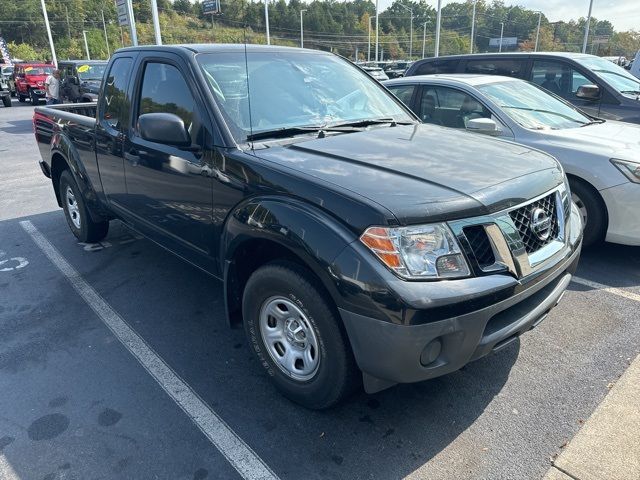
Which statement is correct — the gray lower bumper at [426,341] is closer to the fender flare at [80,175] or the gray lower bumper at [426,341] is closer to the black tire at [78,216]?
the fender flare at [80,175]

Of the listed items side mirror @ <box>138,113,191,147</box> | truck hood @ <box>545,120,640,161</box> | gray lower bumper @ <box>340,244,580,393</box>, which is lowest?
gray lower bumper @ <box>340,244,580,393</box>

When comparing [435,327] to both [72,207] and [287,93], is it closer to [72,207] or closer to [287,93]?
[287,93]

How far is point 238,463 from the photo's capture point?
92.0 inches

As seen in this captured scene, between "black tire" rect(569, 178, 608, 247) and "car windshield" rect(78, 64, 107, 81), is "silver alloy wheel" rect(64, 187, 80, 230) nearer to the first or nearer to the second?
"black tire" rect(569, 178, 608, 247)

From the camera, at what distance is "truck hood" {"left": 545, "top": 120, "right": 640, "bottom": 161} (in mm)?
4332

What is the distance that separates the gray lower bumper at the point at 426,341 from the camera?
2067mm

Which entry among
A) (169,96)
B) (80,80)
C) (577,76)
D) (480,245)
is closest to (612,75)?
(577,76)

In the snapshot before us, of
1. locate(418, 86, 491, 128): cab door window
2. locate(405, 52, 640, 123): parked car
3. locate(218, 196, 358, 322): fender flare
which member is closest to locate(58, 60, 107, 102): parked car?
locate(405, 52, 640, 123): parked car

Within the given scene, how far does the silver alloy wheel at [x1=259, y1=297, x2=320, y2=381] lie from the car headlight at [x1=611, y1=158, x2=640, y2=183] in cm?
334

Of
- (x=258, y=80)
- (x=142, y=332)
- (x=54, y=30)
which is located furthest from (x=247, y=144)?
(x=54, y=30)

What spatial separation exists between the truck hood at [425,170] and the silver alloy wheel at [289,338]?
0.73 metres

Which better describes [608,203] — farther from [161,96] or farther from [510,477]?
[161,96]

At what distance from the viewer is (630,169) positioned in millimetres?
4160

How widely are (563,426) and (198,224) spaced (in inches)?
94.3
